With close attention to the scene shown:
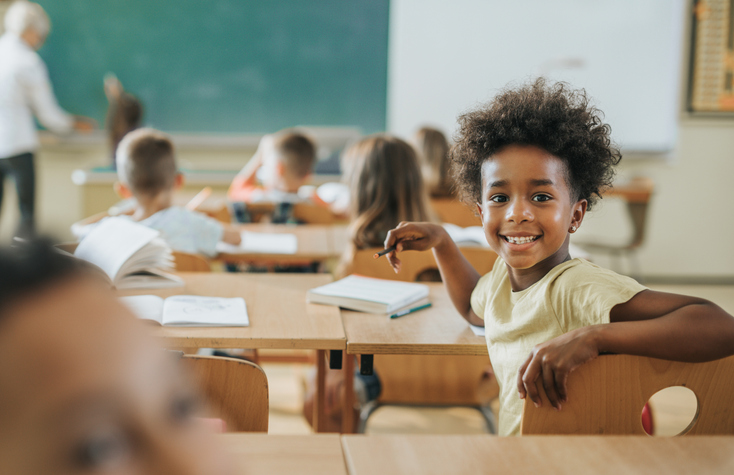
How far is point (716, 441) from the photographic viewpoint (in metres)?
0.78

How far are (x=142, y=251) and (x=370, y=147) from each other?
0.91m

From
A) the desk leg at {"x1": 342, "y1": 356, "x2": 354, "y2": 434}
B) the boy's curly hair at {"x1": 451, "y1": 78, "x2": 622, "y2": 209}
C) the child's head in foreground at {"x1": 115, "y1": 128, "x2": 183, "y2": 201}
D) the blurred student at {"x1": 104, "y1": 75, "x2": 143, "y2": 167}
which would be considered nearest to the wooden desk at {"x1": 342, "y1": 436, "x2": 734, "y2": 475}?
the boy's curly hair at {"x1": 451, "y1": 78, "x2": 622, "y2": 209}

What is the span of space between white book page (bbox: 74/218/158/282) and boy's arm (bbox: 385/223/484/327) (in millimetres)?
669

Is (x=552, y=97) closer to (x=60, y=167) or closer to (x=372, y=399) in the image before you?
(x=372, y=399)

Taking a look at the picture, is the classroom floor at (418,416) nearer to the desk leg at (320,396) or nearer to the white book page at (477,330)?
the desk leg at (320,396)

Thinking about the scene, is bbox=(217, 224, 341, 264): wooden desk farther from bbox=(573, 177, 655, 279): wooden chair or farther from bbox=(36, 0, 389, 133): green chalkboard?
bbox=(573, 177, 655, 279): wooden chair

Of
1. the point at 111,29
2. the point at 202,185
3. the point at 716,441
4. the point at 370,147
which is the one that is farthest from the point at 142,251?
the point at 111,29

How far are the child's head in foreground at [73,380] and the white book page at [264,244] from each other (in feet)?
6.53

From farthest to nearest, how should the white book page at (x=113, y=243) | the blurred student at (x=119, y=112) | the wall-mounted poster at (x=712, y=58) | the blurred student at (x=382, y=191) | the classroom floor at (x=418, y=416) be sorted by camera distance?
the wall-mounted poster at (x=712, y=58) < the blurred student at (x=119, y=112) < the classroom floor at (x=418, y=416) < the blurred student at (x=382, y=191) < the white book page at (x=113, y=243)

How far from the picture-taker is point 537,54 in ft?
16.2

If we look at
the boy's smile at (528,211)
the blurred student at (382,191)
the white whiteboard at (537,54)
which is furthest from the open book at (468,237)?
the white whiteboard at (537,54)

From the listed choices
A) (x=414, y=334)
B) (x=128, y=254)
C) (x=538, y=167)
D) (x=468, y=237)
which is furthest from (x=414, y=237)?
(x=468, y=237)

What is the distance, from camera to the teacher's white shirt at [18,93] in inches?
160

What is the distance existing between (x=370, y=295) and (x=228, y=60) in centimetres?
378
